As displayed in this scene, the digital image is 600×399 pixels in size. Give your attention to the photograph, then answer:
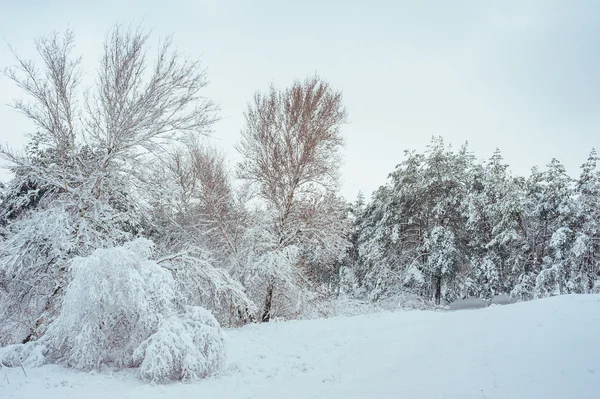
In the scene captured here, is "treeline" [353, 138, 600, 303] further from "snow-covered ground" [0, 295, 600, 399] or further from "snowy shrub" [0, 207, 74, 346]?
"snowy shrub" [0, 207, 74, 346]

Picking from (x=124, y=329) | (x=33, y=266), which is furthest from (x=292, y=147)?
(x=33, y=266)

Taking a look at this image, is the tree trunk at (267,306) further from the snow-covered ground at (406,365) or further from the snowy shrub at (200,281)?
the snow-covered ground at (406,365)

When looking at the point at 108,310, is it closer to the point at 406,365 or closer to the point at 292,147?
the point at 406,365

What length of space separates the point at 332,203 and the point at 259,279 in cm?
407

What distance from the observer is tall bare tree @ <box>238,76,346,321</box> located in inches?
512

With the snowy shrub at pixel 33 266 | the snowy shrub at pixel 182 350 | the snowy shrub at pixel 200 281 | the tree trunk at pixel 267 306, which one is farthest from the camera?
the tree trunk at pixel 267 306

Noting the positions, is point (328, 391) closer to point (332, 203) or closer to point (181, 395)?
point (181, 395)

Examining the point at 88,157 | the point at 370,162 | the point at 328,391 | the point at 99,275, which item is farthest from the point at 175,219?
the point at 370,162

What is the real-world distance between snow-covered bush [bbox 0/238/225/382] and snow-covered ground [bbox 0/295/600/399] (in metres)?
0.34

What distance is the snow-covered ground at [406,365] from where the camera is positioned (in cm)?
493

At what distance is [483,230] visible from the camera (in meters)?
22.9

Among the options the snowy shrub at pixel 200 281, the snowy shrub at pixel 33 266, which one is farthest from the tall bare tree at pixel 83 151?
the snowy shrub at pixel 200 281

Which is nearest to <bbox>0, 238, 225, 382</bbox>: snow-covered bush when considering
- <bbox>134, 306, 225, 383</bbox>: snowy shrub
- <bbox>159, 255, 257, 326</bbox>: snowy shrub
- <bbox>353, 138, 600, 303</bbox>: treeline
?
<bbox>134, 306, 225, 383</bbox>: snowy shrub

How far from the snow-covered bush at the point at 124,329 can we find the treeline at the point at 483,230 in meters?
16.6
